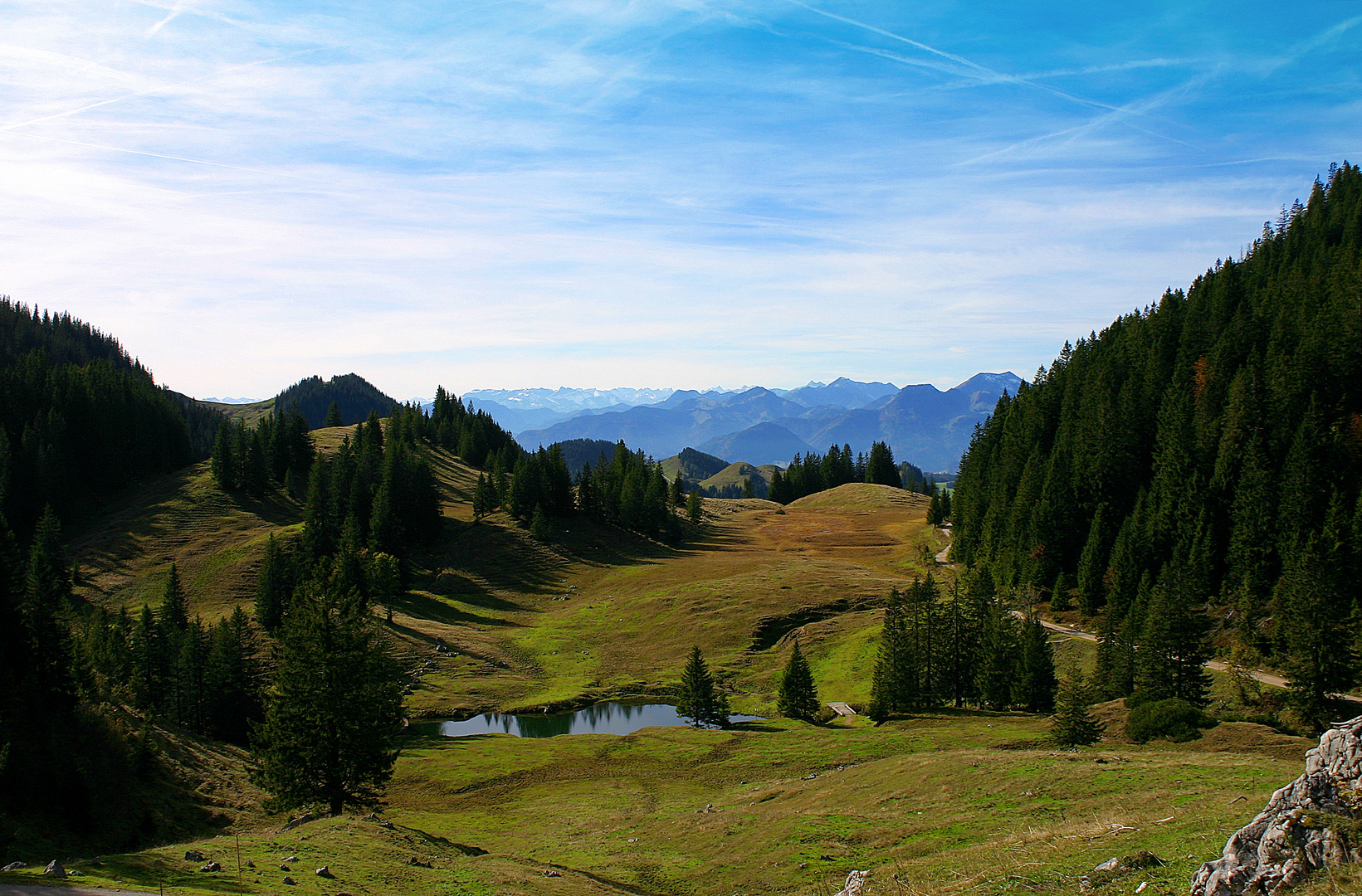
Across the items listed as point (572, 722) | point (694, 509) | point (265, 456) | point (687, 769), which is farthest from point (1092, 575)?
point (265, 456)

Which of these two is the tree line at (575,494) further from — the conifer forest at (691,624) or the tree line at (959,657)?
the tree line at (959,657)


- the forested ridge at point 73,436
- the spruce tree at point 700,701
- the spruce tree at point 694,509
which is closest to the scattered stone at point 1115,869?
the spruce tree at point 700,701

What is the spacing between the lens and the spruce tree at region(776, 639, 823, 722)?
2741 inches

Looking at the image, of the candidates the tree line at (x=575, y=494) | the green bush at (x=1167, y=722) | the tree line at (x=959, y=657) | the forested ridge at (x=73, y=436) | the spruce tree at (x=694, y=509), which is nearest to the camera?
the green bush at (x=1167, y=722)

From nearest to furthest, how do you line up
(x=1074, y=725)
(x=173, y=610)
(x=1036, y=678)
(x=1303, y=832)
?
(x=1303, y=832) < (x=1074, y=725) < (x=1036, y=678) < (x=173, y=610)

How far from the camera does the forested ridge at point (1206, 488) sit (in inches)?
2314

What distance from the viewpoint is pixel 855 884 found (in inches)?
809

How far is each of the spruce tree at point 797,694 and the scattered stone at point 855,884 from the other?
49.2 m

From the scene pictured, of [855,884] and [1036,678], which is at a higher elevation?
[855,884]

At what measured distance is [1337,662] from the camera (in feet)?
169

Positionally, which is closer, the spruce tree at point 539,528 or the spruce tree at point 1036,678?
the spruce tree at point 1036,678

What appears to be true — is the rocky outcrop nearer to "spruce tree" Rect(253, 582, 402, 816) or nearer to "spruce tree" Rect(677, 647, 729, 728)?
"spruce tree" Rect(253, 582, 402, 816)

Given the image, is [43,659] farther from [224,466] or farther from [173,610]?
[224,466]

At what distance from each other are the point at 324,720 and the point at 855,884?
2753cm
